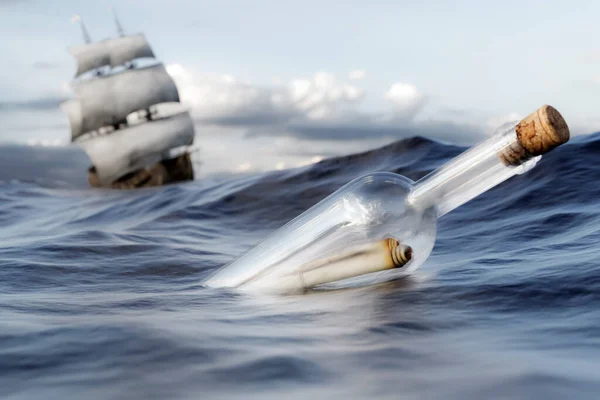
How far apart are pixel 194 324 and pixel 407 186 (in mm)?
1171

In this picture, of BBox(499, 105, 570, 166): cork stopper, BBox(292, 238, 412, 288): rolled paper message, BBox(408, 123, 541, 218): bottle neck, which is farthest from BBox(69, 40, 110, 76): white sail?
BBox(499, 105, 570, 166): cork stopper

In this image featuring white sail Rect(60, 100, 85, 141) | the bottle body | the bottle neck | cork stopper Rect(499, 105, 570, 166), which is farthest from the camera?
white sail Rect(60, 100, 85, 141)

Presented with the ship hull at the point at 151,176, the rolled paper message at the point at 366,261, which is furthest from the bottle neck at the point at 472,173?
the ship hull at the point at 151,176

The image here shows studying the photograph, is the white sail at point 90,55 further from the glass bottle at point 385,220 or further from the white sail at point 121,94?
the glass bottle at point 385,220

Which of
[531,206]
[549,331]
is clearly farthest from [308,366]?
[531,206]

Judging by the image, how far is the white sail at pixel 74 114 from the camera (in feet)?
125

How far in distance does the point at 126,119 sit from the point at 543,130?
3982 centimetres

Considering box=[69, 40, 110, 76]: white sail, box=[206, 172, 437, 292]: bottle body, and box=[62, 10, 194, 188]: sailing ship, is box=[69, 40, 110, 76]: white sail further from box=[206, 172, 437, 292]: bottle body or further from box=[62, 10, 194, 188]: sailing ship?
box=[206, 172, 437, 292]: bottle body

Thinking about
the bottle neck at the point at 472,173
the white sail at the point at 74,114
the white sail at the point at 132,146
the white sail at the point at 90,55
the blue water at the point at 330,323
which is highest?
the white sail at the point at 90,55

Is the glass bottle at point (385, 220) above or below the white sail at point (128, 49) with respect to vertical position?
below

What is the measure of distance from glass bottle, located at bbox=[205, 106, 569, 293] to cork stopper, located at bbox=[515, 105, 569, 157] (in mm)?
54

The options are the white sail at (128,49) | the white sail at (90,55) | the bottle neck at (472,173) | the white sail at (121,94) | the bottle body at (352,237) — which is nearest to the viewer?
the bottle neck at (472,173)

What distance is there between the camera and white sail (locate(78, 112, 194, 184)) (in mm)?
39438

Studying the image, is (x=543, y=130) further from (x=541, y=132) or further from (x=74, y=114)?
(x=74, y=114)
